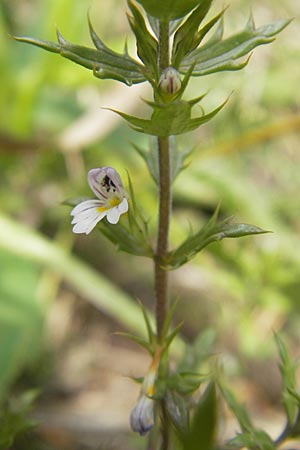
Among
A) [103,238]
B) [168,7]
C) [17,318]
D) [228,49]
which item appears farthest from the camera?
[103,238]

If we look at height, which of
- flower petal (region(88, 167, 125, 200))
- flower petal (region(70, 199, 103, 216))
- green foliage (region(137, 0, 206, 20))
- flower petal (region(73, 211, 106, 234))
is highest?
green foliage (region(137, 0, 206, 20))

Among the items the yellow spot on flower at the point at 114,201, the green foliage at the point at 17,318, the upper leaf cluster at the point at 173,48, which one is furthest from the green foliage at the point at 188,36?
the green foliage at the point at 17,318

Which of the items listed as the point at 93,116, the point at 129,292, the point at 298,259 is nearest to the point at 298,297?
the point at 298,259

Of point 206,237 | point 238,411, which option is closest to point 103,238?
point 238,411

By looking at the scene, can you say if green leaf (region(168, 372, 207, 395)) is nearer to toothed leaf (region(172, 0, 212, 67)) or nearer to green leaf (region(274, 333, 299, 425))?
green leaf (region(274, 333, 299, 425))

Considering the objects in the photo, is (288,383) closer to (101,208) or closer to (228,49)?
(101,208)

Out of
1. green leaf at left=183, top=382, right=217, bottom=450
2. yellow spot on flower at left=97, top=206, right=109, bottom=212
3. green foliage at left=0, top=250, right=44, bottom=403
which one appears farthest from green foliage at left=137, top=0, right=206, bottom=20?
green foliage at left=0, top=250, right=44, bottom=403
